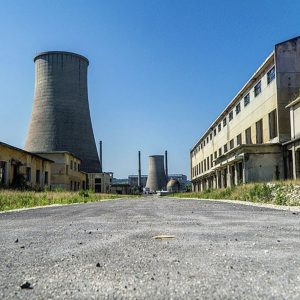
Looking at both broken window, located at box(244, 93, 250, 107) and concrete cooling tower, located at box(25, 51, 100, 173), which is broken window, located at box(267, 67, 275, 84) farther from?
concrete cooling tower, located at box(25, 51, 100, 173)

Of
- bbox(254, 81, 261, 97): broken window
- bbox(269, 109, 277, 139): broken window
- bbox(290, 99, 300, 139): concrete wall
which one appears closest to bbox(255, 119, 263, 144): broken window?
bbox(254, 81, 261, 97): broken window

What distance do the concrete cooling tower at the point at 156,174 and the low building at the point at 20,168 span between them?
5342cm

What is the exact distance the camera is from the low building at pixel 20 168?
33844 millimetres

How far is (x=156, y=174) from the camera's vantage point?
9912 centimetres

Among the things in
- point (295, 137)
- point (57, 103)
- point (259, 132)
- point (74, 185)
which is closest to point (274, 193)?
point (295, 137)

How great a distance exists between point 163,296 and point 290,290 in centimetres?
91

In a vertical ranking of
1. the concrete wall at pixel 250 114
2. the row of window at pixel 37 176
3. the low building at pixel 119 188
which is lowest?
the low building at pixel 119 188

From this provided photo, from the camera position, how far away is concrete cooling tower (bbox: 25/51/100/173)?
51594mm

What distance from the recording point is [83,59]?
2169 inches

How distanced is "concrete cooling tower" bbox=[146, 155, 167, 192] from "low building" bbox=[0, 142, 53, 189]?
175 ft

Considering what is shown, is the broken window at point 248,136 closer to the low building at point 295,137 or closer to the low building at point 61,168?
the low building at point 295,137

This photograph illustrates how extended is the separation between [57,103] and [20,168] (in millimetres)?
15773

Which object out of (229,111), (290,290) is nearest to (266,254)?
(290,290)

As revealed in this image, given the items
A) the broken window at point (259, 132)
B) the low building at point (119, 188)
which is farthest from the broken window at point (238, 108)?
the low building at point (119, 188)
